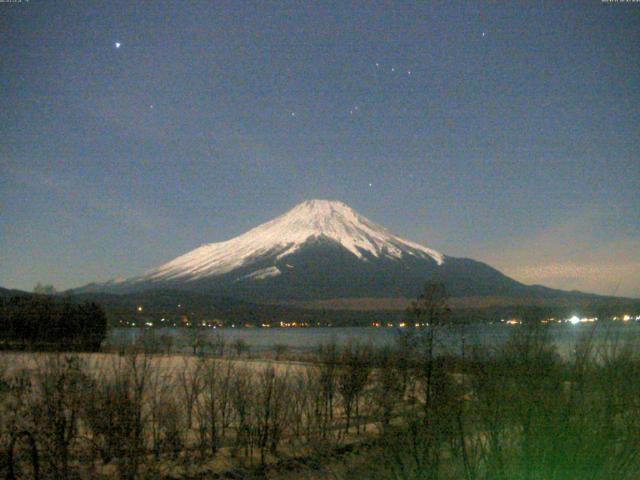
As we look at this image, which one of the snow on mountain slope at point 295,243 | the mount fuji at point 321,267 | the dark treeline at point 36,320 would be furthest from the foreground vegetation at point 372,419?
the snow on mountain slope at point 295,243

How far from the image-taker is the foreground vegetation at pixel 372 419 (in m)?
4.23

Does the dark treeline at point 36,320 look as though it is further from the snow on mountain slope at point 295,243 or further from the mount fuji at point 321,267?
the snow on mountain slope at point 295,243

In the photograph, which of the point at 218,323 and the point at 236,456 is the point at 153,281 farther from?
the point at 236,456

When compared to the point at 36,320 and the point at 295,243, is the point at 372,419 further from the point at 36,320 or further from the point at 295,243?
the point at 295,243

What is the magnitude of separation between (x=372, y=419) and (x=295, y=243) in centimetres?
15819

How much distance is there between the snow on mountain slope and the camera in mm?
165250

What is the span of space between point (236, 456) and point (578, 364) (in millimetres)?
8867

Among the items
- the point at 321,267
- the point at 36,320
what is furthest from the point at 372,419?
the point at 321,267

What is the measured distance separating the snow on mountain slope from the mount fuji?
0.88ft

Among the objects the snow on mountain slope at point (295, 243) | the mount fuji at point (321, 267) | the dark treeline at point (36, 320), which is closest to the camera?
the dark treeline at point (36, 320)

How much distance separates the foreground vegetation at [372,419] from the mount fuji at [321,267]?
4818 inches

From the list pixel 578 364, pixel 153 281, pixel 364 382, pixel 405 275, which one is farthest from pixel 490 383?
pixel 153 281

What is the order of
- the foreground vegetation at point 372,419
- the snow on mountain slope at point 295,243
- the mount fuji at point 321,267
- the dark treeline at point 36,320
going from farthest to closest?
the snow on mountain slope at point 295,243, the mount fuji at point 321,267, the dark treeline at point 36,320, the foreground vegetation at point 372,419

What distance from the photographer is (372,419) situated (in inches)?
633
